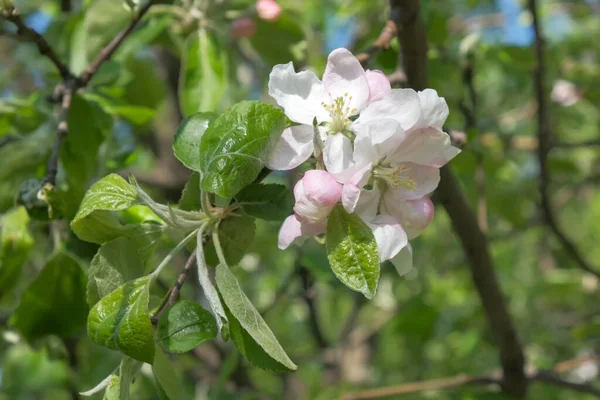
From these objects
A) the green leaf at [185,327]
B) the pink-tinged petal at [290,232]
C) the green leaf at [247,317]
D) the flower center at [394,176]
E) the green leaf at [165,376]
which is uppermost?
the flower center at [394,176]

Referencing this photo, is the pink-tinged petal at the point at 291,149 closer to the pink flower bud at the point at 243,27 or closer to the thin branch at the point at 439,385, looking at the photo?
the pink flower bud at the point at 243,27

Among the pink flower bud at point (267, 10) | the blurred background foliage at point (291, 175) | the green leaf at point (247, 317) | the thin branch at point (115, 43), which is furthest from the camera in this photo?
the pink flower bud at point (267, 10)

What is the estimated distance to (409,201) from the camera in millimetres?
710

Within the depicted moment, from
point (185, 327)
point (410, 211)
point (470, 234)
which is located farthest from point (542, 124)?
point (185, 327)

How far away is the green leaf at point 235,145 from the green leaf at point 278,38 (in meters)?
0.76

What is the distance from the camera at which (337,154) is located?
643mm

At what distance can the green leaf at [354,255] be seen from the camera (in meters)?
0.61


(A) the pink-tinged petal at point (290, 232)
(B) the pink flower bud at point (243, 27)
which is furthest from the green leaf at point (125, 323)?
(B) the pink flower bud at point (243, 27)

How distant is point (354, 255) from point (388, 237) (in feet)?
0.16

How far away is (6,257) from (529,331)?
6.02ft

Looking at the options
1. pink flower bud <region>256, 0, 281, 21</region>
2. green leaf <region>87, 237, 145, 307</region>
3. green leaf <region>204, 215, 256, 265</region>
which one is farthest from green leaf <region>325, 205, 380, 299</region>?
pink flower bud <region>256, 0, 281, 21</region>

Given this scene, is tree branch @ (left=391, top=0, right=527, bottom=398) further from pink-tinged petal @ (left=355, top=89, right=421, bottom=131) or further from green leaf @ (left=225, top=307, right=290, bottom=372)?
green leaf @ (left=225, top=307, right=290, bottom=372)

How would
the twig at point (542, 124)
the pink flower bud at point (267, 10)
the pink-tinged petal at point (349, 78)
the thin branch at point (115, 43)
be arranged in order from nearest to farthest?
the pink-tinged petal at point (349, 78) < the thin branch at point (115, 43) < the pink flower bud at point (267, 10) < the twig at point (542, 124)

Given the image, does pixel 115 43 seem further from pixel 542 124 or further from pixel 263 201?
pixel 542 124
